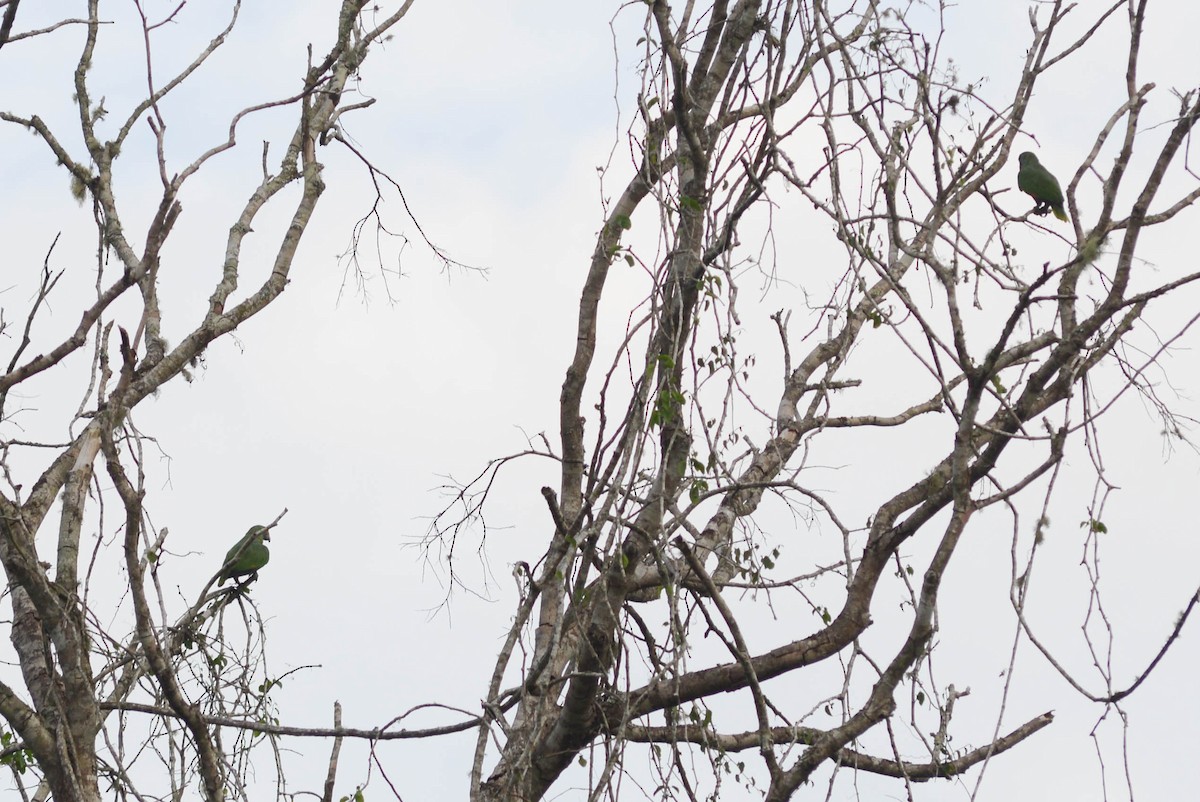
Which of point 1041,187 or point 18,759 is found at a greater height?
point 1041,187

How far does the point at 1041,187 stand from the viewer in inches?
228

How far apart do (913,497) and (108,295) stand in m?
2.38

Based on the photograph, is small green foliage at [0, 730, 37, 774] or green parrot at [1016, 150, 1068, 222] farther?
green parrot at [1016, 150, 1068, 222]

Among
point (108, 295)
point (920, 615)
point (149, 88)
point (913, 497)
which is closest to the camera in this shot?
point (920, 615)

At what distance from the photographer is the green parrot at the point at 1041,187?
5789mm

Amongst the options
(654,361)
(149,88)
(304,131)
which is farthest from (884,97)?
(304,131)

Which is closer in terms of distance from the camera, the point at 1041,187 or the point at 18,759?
the point at 18,759

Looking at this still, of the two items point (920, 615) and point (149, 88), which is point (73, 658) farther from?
point (920, 615)

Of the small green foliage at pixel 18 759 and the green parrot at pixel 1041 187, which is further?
the green parrot at pixel 1041 187

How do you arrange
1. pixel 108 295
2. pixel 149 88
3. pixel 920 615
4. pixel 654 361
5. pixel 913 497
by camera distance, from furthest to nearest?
pixel 149 88 → pixel 913 497 → pixel 108 295 → pixel 654 361 → pixel 920 615

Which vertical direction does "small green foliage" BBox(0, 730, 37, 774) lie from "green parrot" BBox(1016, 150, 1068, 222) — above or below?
below

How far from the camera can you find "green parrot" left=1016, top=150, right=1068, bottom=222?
228 inches

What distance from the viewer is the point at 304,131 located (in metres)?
5.44

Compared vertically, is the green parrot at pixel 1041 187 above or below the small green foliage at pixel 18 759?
above
